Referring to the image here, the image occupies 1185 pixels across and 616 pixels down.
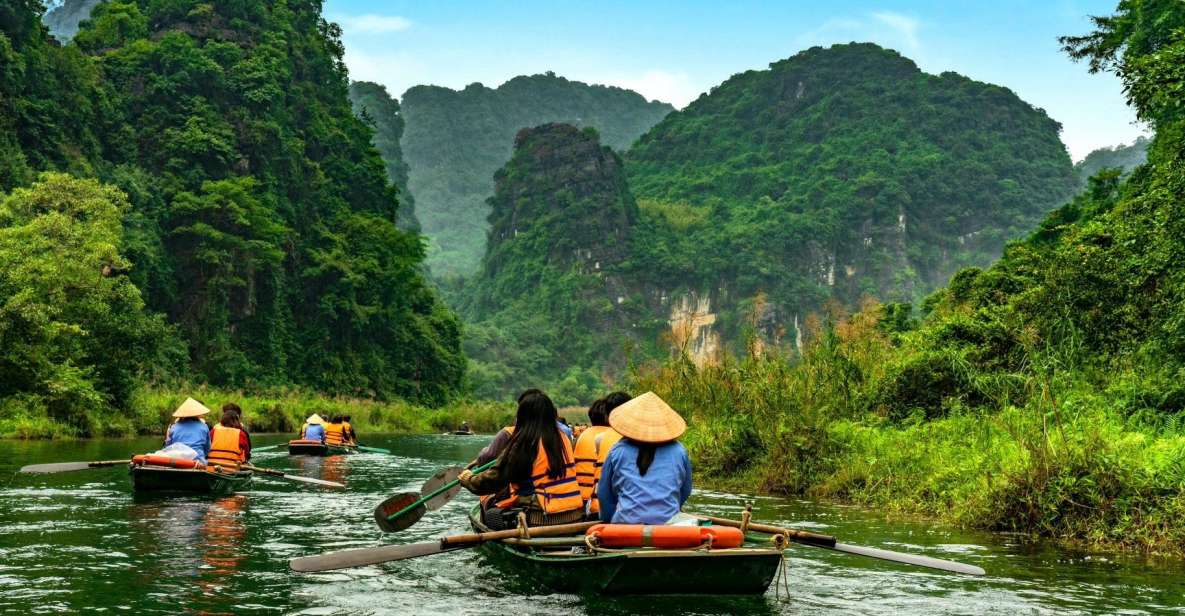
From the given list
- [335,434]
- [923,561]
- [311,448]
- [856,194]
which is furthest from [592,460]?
[856,194]

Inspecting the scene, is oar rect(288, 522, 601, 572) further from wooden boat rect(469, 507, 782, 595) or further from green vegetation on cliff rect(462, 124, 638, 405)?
green vegetation on cliff rect(462, 124, 638, 405)

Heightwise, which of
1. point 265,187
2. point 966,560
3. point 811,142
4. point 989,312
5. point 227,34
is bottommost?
point 966,560

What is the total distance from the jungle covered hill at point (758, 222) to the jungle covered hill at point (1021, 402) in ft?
238

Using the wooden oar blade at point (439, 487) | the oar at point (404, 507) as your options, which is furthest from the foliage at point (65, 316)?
the oar at point (404, 507)

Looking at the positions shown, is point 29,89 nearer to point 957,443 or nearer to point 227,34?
point 227,34

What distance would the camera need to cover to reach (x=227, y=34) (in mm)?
51562

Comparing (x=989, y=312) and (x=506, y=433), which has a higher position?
(x=989, y=312)

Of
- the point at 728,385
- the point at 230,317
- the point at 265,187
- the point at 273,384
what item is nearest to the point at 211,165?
the point at 265,187

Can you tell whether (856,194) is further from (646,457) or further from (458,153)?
(646,457)

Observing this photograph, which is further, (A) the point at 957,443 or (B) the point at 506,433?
(A) the point at 957,443

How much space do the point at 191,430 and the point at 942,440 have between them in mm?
9059

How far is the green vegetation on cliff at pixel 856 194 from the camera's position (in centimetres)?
10519

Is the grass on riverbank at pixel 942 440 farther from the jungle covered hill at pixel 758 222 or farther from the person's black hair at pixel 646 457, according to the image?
the jungle covered hill at pixel 758 222

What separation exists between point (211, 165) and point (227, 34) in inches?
375
